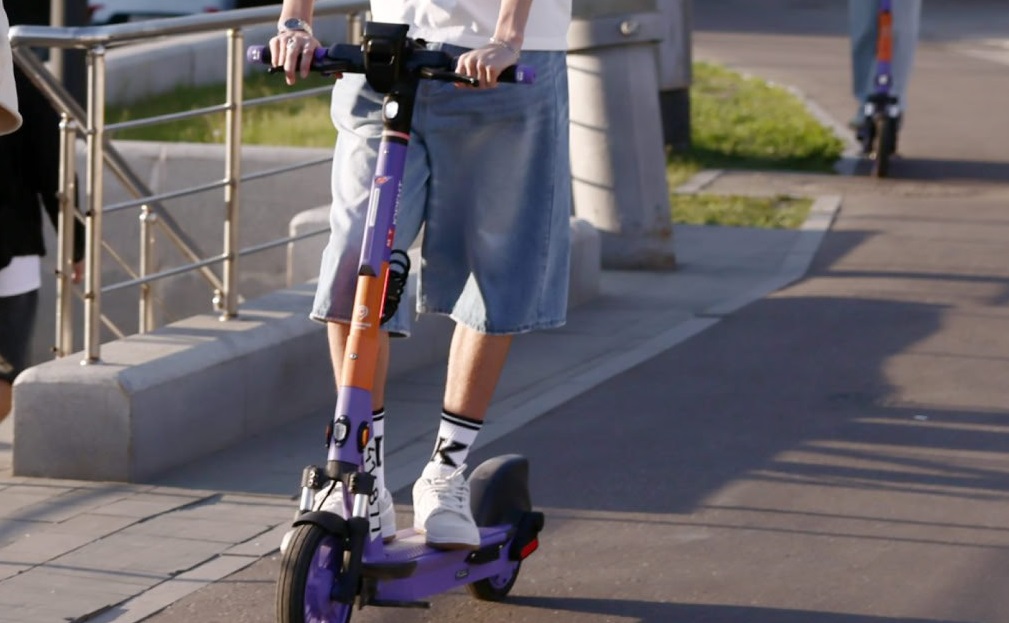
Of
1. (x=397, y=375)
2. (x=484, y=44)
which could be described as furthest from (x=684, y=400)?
(x=484, y=44)

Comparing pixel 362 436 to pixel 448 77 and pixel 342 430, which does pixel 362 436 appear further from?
pixel 448 77

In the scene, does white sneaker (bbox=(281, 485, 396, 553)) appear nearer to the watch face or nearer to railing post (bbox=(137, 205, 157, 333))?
the watch face

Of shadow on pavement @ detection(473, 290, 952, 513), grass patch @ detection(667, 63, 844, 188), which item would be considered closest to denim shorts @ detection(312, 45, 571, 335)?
shadow on pavement @ detection(473, 290, 952, 513)

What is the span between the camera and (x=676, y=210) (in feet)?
36.0

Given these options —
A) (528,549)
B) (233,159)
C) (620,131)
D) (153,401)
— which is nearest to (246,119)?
(620,131)

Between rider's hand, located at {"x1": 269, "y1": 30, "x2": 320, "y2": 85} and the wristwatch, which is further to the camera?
the wristwatch

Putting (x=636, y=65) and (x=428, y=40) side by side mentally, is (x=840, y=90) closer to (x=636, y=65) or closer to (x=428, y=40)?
(x=636, y=65)

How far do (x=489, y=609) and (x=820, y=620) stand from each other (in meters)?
0.75

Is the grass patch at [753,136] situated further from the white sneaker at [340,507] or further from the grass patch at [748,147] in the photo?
the white sneaker at [340,507]

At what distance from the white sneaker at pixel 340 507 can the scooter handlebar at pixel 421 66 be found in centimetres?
85

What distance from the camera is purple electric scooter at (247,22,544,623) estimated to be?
Answer: 3.80m

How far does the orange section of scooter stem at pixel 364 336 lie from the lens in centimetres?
390

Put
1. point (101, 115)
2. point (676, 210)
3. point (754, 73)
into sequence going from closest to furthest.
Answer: point (101, 115) → point (676, 210) → point (754, 73)

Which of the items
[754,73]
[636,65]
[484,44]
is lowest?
[754,73]
